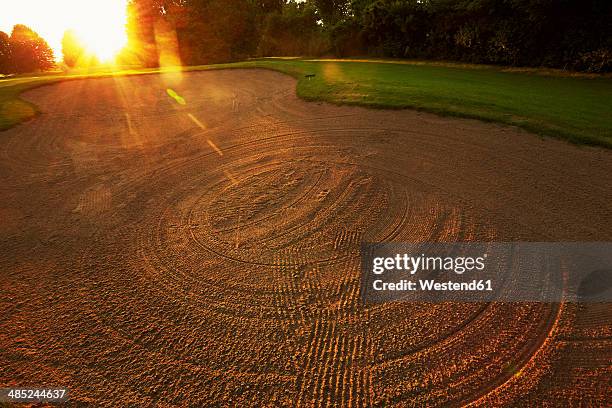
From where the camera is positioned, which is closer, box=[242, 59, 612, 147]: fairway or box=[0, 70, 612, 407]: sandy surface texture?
box=[0, 70, 612, 407]: sandy surface texture

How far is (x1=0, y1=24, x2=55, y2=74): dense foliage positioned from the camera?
183ft

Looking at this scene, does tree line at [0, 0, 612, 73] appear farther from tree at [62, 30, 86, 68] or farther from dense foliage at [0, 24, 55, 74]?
tree at [62, 30, 86, 68]

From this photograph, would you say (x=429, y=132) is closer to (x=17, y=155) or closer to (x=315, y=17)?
(x=17, y=155)

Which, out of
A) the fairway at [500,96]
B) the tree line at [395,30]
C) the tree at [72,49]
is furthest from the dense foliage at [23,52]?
the fairway at [500,96]

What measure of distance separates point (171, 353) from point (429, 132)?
7.18 m

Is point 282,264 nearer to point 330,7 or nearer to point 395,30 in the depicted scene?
point 395,30

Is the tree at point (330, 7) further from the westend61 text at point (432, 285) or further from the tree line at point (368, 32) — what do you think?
the westend61 text at point (432, 285)

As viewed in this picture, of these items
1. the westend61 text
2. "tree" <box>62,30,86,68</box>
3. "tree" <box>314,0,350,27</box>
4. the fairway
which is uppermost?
"tree" <box>62,30,86,68</box>

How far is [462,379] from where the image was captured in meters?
2.66

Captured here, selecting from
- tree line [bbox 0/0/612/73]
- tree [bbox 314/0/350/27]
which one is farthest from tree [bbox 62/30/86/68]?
tree [bbox 314/0/350/27]

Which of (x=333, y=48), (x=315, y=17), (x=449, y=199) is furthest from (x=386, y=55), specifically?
(x=449, y=199)

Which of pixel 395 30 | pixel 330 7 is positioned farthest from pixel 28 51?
pixel 395 30

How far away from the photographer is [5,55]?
182 feet

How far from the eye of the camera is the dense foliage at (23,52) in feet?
183
